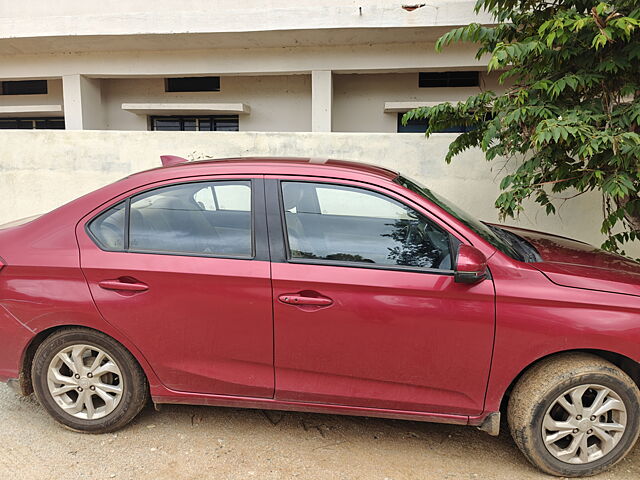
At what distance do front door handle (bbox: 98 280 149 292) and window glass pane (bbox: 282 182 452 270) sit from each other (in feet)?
2.80

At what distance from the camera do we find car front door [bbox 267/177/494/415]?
244 centimetres

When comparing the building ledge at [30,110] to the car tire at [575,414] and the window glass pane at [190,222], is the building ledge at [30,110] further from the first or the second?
the car tire at [575,414]

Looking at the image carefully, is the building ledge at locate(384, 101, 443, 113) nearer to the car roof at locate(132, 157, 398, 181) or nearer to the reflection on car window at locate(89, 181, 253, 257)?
the car roof at locate(132, 157, 398, 181)

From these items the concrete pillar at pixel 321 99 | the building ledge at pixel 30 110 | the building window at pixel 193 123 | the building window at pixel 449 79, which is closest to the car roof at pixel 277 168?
the concrete pillar at pixel 321 99

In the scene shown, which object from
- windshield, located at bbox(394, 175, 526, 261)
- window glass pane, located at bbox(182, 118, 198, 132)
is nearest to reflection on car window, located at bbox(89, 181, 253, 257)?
windshield, located at bbox(394, 175, 526, 261)

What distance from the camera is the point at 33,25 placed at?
835 centimetres

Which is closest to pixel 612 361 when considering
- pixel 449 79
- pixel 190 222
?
pixel 190 222

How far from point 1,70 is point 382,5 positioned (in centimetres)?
747

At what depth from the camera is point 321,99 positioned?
27.9 ft

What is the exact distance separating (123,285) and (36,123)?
10.0 metres

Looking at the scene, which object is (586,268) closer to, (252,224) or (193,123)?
(252,224)

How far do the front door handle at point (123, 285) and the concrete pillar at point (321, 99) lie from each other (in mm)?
6328

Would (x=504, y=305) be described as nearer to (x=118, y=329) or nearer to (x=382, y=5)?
(x=118, y=329)

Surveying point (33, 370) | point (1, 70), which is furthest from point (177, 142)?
point (1, 70)
